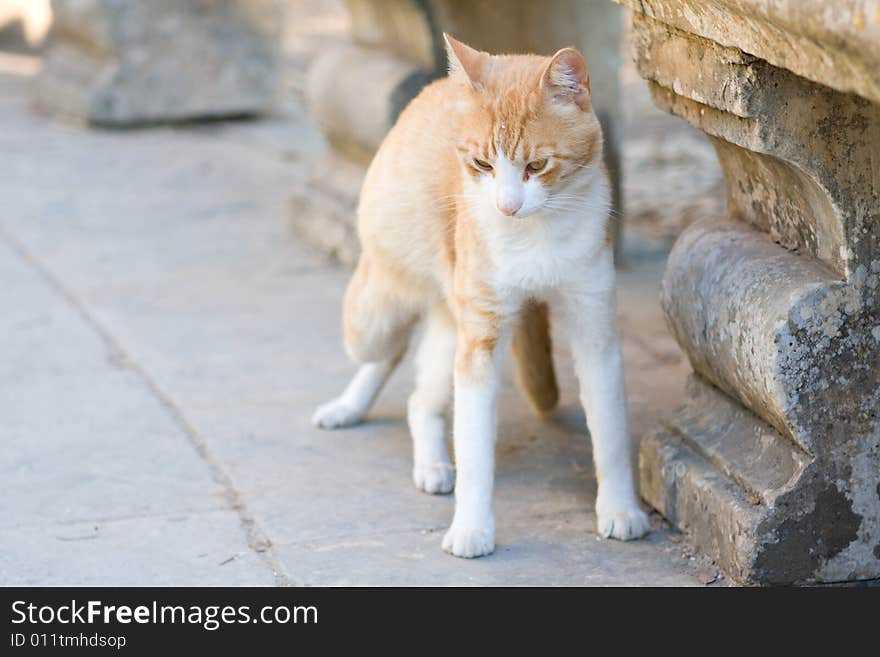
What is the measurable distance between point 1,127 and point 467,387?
5.75 m

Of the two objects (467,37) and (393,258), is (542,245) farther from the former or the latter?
(467,37)

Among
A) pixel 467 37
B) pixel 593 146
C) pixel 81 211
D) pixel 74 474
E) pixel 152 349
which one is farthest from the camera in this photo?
pixel 81 211

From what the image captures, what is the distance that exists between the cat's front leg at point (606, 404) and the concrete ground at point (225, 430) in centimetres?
7

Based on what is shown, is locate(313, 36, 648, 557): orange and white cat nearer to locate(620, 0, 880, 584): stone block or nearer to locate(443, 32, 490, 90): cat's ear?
locate(443, 32, 490, 90): cat's ear

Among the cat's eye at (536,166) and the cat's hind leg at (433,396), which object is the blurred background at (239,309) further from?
the cat's eye at (536,166)

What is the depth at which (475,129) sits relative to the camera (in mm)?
2848

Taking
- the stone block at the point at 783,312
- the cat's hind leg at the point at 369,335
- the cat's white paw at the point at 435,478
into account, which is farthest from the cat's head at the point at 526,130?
the cat's white paw at the point at 435,478

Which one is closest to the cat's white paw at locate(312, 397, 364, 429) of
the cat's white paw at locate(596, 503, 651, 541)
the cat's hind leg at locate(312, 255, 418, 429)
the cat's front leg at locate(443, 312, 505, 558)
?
the cat's hind leg at locate(312, 255, 418, 429)

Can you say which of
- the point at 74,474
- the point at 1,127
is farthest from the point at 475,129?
the point at 1,127

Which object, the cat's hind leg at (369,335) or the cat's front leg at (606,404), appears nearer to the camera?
the cat's front leg at (606,404)

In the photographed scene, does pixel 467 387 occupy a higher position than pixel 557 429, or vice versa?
pixel 467 387

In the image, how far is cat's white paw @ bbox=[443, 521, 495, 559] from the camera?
300 cm

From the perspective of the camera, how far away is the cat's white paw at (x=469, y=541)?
9.84ft

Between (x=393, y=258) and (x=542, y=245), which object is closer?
(x=542, y=245)
